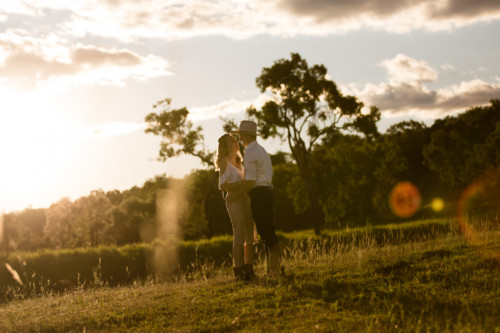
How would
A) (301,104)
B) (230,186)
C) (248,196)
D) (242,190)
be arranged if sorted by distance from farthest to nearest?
(301,104)
(248,196)
(230,186)
(242,190)

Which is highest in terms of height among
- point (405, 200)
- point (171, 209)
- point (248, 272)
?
point (171, 209)

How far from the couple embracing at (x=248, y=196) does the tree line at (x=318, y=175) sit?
81.0 feet

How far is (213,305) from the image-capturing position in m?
7.07

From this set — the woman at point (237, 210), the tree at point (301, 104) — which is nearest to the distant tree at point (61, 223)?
the tree at point (301, 104)

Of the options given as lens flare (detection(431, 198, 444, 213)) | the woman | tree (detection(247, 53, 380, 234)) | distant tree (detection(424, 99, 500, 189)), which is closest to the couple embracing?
the woman

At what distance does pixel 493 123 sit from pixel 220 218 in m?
29.5

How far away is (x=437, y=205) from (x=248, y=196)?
5338 centimetres

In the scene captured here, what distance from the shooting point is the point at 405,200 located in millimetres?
59000

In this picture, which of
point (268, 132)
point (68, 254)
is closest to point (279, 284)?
point (68, 254)

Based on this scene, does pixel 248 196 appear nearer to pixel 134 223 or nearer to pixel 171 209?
pixel 171 209

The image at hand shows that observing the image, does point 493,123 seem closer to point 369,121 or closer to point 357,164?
point 357,164

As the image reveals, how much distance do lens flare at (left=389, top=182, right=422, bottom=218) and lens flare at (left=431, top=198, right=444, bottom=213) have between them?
6.04 ft

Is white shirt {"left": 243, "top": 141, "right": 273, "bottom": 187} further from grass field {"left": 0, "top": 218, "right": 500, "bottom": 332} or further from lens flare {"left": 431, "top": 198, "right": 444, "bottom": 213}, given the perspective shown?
lens flare {"left": 431, "top": 198, "right": 444, "bottom": 213}

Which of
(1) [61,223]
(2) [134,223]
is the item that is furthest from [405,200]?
(1) [61,223]
